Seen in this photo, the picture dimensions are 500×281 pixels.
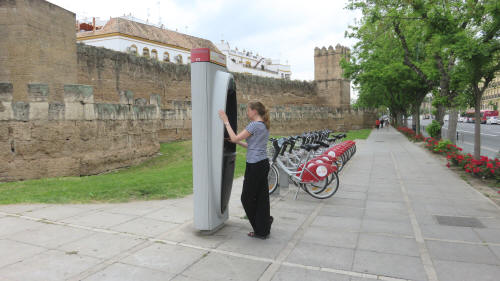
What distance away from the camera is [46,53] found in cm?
1325

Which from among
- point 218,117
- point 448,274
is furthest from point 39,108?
point 448,274

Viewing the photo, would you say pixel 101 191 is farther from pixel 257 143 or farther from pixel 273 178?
pixel 257 143

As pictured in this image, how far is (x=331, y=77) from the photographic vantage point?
150ft

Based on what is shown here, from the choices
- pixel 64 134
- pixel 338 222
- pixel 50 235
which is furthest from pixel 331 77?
pixel 50 235

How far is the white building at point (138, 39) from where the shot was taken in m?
45.4

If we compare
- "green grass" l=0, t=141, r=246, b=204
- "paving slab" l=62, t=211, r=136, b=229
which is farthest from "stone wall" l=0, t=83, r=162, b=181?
"paving slab" l=62, t=211, r=136, b=229

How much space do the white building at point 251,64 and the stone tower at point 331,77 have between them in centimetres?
2206

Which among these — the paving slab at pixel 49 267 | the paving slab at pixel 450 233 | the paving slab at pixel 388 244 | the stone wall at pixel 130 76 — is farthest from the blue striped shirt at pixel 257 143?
the stone wall at pixel 130 76

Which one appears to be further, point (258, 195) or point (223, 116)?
point (258, 195)

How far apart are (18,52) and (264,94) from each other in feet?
86.6

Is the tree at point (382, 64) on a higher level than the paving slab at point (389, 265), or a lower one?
higher

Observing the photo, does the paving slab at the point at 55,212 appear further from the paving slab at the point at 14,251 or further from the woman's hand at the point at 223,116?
the woman's hand at the point at 223,116

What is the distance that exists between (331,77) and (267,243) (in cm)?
4377

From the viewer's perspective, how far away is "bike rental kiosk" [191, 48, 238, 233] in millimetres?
4242
